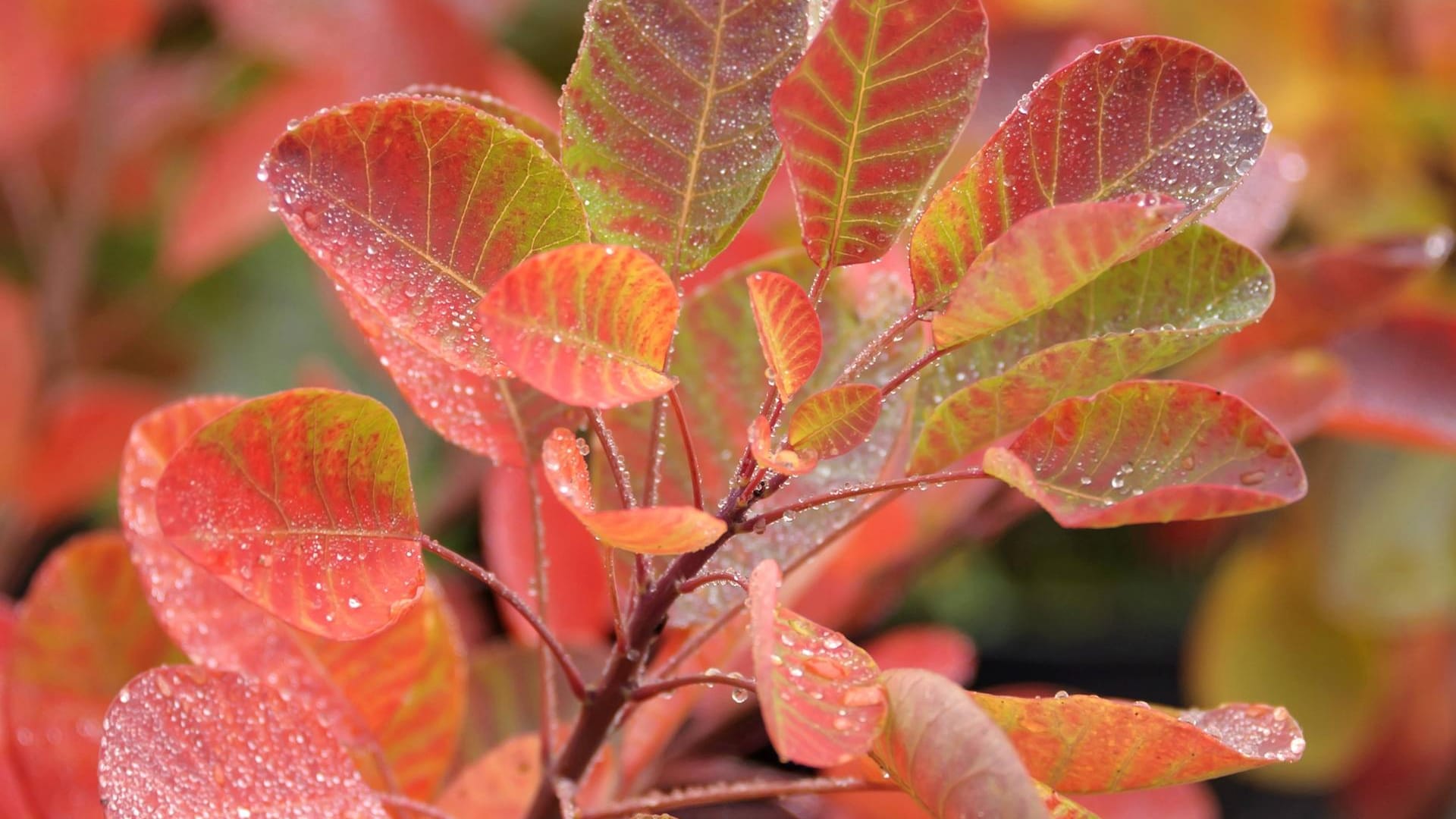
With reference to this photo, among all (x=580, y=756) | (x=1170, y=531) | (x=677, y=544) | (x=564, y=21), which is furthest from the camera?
(x=564, y=21)

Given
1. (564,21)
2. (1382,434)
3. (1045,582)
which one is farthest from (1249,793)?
(564,21)

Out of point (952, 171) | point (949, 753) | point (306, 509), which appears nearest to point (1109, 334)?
point (949, 753)

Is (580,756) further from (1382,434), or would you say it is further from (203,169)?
(203,169)

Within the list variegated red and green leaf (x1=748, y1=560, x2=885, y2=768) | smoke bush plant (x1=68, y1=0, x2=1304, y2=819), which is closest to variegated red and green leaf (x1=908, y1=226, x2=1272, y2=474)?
smoke bush plant (x1=68, y1=0, x2=1304, y2=819)

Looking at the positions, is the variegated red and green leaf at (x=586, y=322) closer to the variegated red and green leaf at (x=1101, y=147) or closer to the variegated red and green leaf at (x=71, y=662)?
the variegated red and green leaf at (x=1101, y=147)

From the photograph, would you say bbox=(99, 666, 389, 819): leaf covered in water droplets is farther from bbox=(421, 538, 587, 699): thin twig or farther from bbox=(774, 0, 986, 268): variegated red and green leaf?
bbox=(774, 0, 986, 268): variegated red and green leaf

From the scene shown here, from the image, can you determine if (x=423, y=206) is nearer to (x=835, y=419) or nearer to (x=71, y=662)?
(x=835, y=419)

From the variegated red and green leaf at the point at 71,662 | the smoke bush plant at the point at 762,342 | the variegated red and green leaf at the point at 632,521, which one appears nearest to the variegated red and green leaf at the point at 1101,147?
the smoke bush plant at the point at 762,342
